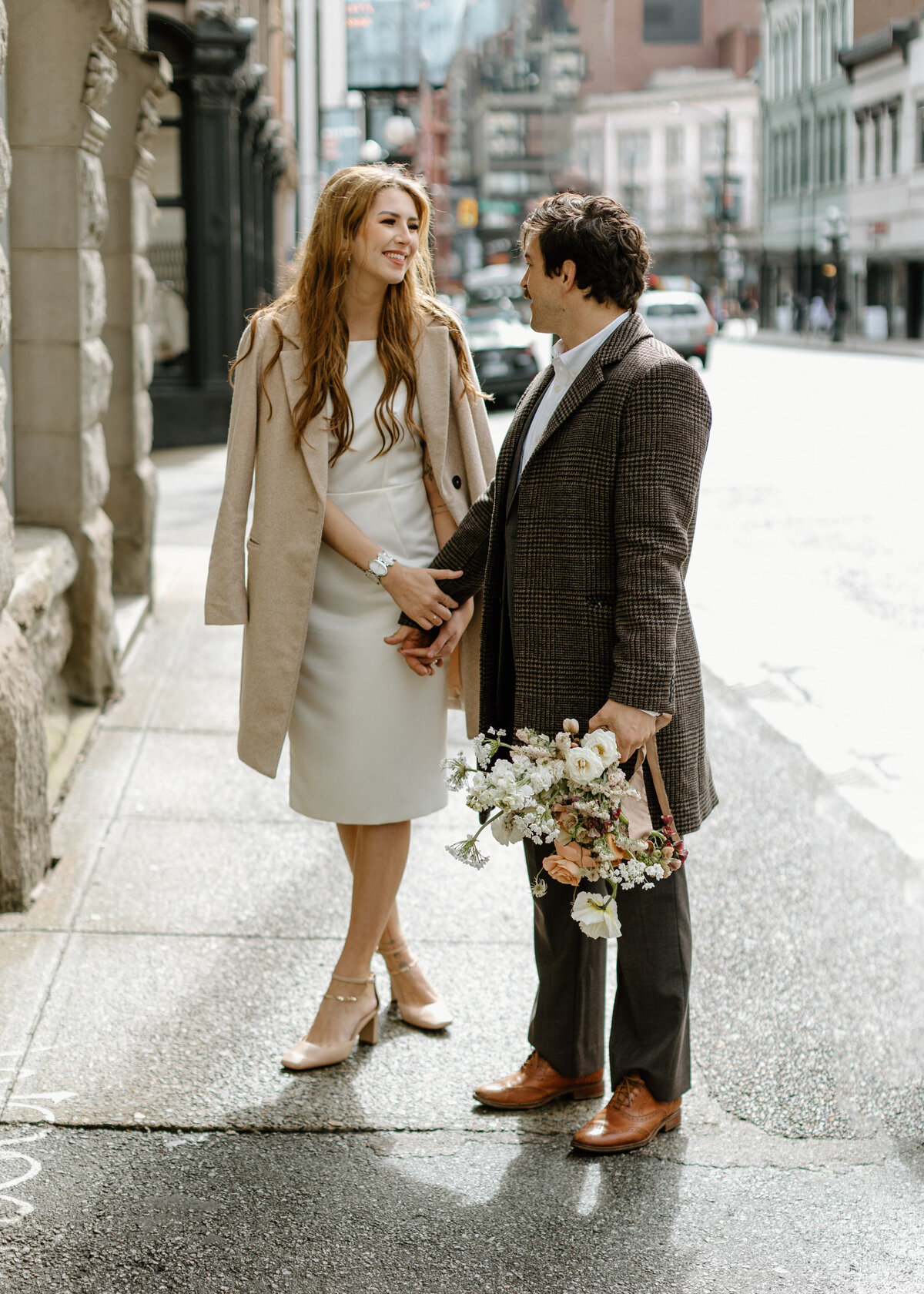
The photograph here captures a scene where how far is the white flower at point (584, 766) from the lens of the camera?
3021 millimetres

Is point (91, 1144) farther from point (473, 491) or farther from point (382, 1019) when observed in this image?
point (473, 491)

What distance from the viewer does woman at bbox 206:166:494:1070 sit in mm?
3666

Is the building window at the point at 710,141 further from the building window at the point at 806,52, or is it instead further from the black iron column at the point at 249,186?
the black iron column at the point at 249,186

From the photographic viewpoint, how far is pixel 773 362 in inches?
1684

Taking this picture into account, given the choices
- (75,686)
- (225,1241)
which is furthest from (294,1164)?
(75,686)

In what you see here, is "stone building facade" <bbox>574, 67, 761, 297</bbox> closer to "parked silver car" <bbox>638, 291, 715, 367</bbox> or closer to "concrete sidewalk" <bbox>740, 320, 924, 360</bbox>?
"concrete sidewalk" <bbox>740, 320, 924, 360</bbox>

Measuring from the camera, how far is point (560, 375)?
10.9 feet

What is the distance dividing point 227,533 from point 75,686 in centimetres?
339

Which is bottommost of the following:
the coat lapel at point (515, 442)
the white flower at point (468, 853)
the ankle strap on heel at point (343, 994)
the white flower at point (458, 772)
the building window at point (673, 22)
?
the ankle strap on heel at point (343, 994)

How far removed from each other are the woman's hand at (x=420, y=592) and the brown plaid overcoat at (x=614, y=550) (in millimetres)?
187

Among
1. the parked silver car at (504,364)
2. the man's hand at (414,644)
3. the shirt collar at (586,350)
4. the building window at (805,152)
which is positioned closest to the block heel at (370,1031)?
the man's hand at (414,644)

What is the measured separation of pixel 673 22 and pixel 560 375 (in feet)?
535

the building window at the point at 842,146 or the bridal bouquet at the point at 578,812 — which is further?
the building window at the point at 842,146

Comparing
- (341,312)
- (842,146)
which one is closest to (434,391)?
(341,312)
